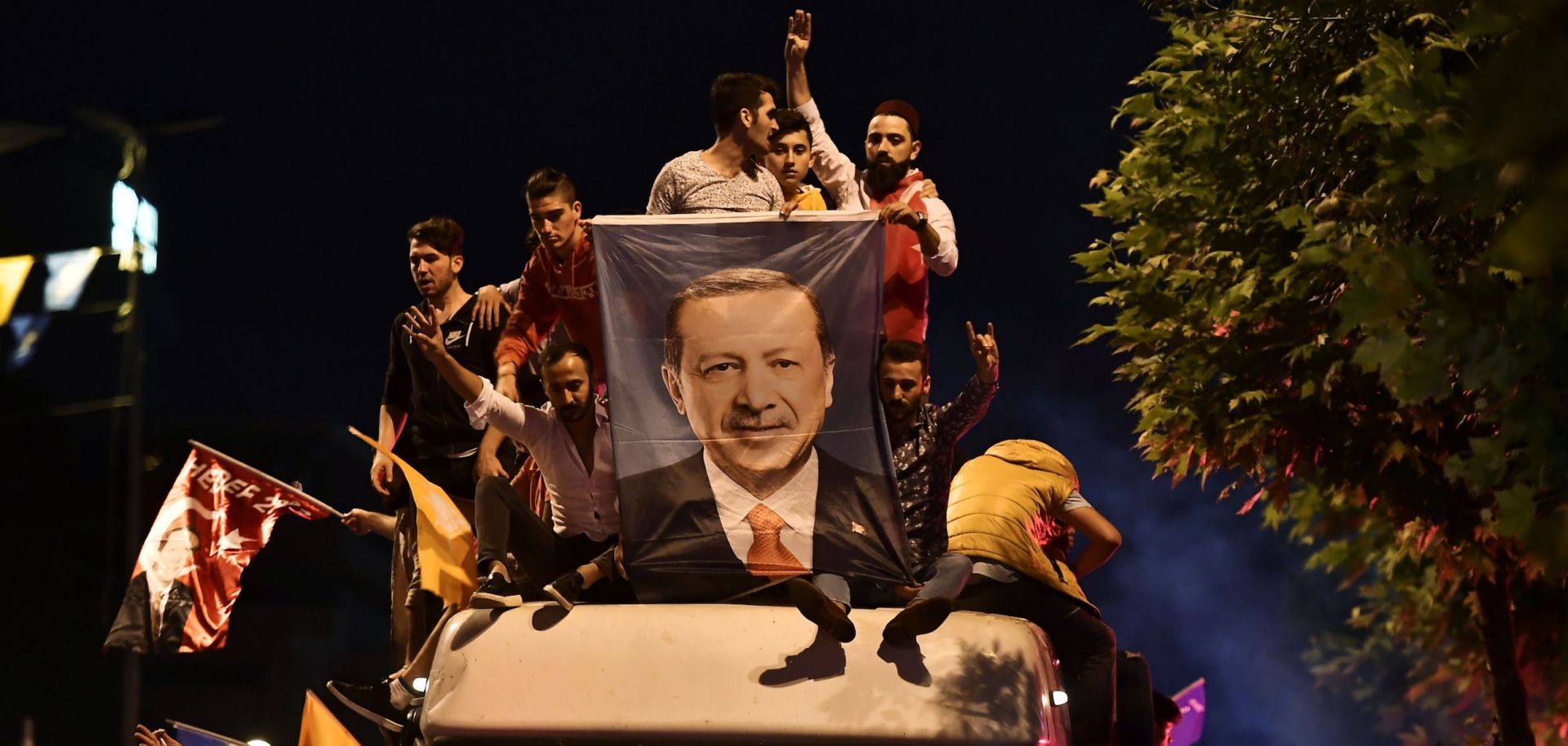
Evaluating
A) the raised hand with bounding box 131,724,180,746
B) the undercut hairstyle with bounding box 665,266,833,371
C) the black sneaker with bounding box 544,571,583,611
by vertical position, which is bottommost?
Answer: the raised hand with bounding box 131,724,180,746

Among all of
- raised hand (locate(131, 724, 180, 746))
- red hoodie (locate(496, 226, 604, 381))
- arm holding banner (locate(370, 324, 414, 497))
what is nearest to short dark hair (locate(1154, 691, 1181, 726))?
red hoodie (locate(496, 226, 604, 381))

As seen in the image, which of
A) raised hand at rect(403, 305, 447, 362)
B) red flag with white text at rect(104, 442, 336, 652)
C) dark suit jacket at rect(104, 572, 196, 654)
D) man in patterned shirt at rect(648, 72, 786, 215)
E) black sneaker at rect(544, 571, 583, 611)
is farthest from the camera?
red flag with white text at rect(104, 442, 336, 652)

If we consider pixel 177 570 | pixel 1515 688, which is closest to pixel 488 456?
pixel 177 570

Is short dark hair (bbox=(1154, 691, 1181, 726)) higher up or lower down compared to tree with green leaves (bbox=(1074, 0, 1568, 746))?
lower down

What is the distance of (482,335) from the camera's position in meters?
8.44

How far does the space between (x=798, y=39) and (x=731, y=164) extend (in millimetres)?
1136

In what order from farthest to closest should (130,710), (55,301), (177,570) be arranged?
(55,301), (130,710), (177,570)

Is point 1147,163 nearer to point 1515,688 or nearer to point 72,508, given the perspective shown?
point 1515,688

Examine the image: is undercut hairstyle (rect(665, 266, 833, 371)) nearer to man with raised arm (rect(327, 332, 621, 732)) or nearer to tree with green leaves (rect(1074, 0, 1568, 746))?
man with raised arm (rect(327, 332, 621, 732))

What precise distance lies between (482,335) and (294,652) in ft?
77.0

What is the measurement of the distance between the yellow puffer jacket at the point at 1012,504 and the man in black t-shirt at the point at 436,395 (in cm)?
239

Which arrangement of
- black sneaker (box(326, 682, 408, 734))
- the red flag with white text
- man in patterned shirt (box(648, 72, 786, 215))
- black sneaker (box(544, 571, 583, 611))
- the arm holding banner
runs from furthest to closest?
the red flag with white text
the arm holding banner
man in patterned shirt (box(648, 72, 786, 215))
black sneaker (box(326, 682, 408, 734))
black sneaker (box(544, 571, 583, 611))

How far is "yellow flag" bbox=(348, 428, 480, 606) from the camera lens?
706cm

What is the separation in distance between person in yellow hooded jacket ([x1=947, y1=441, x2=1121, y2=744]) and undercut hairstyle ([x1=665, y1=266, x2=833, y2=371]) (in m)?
0.82
